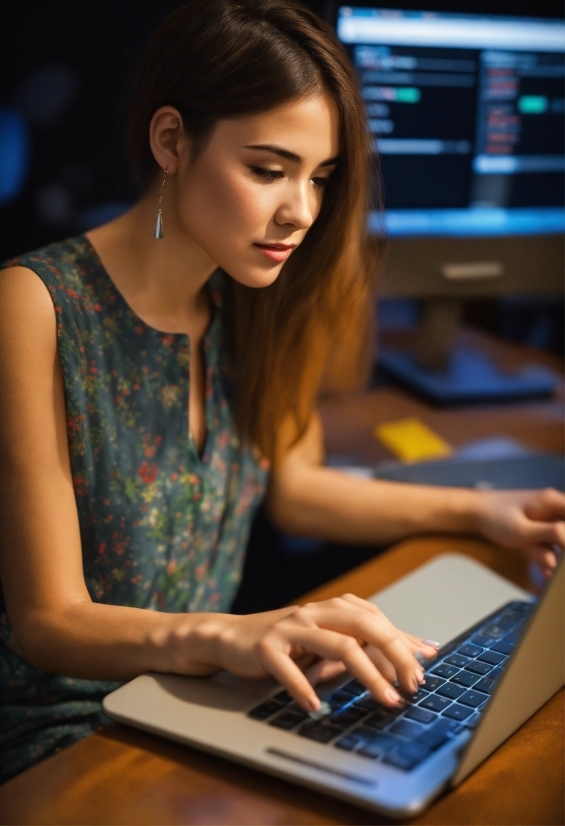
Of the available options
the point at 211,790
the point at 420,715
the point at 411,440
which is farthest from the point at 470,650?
the point at 411,440

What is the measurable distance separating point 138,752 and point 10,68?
113cm

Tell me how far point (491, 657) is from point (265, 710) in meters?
0.20

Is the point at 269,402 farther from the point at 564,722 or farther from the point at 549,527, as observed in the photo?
the point at 564,722

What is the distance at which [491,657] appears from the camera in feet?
2.32

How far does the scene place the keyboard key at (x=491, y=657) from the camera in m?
0.70

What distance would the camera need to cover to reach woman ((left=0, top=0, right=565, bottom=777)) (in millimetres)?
722

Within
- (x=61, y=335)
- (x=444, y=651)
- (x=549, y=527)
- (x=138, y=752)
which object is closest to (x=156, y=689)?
(x=138, y=752)

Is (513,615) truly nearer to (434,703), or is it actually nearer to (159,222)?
(434,703)

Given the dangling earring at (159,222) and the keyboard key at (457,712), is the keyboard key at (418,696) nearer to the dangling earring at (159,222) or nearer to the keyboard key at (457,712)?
the keyboard key at (457,712)

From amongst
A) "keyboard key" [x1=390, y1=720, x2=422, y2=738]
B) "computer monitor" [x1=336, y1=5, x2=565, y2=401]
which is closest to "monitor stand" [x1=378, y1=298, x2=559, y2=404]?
"computer monitor" [x1=336, y1=5, x2=565, y2=401]

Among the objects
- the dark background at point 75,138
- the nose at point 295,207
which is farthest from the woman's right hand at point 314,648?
the dark background at point 75,138

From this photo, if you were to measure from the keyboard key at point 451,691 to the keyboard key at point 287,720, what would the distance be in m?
0.11

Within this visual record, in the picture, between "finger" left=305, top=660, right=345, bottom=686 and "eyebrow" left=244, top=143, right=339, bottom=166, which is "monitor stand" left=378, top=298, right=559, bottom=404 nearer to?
"eyebrow" left=244, top=143, right=339, bottom=166

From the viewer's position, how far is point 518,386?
4.89 ft
